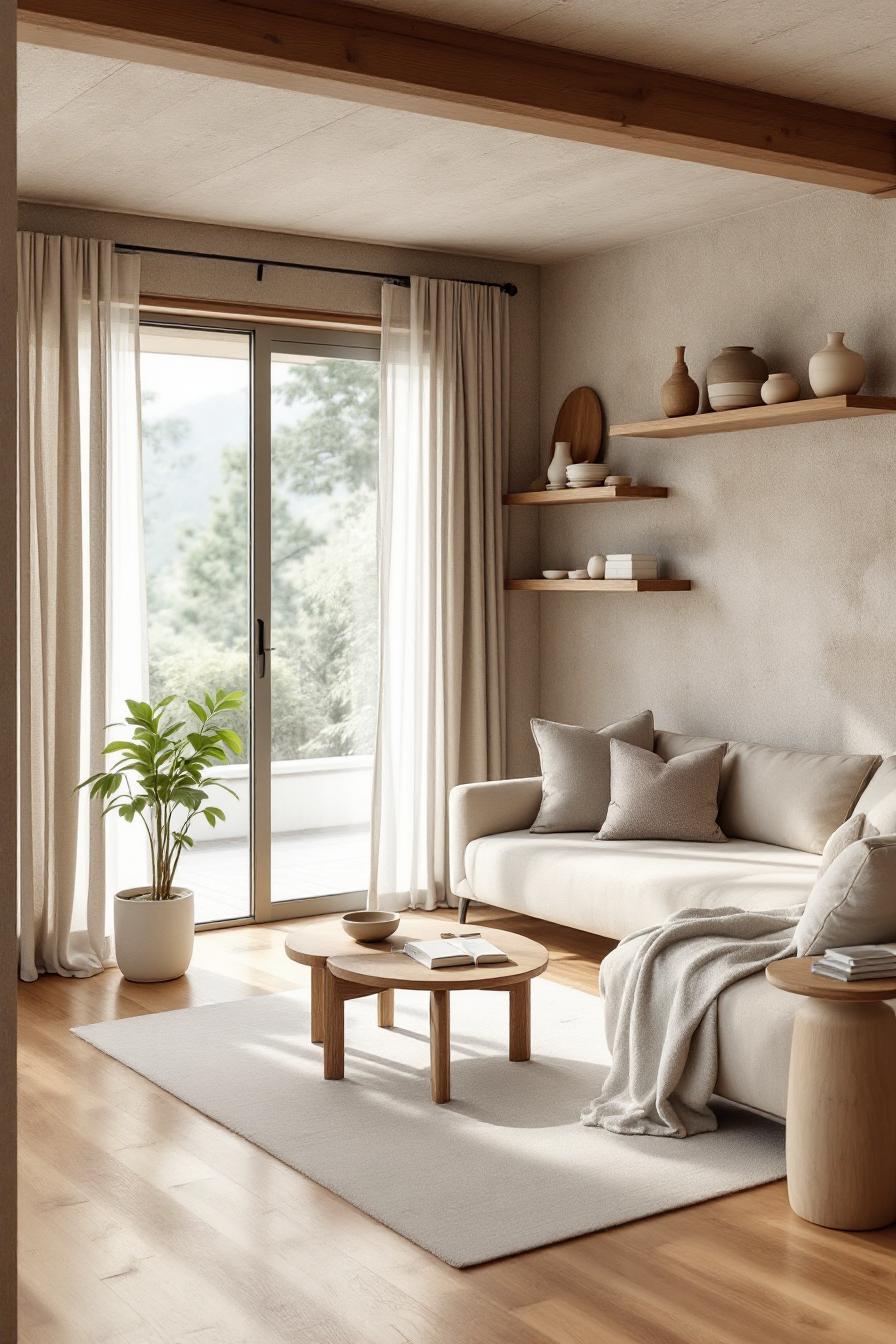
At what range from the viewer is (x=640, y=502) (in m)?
6.22

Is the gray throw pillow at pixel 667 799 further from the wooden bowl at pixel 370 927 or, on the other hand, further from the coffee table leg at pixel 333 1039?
the coffee table leg at pixel 333 1039

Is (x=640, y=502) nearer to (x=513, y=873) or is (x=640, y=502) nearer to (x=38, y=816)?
(x=513, y=873)

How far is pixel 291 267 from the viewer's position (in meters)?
6.01

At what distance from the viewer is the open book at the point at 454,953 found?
3.97 meters

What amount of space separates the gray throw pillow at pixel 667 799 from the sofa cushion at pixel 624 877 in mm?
52

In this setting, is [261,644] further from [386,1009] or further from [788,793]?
[788,793]

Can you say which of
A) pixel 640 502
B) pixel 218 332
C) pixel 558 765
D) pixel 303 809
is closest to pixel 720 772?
pixel 558 765

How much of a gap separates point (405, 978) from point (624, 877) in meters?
1.31

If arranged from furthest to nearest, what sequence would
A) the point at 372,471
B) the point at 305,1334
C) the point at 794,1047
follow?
the point at 372,471, the point at 794,1047, the point at 305,1334

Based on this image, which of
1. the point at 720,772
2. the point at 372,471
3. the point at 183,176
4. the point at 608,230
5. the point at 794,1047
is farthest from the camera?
the point at 372,471

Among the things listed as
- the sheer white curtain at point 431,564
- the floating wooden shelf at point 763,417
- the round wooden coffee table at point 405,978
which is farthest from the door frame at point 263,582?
the round wooden coffee table at point 405,978

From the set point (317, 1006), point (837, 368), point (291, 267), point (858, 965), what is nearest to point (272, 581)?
point (291, 267)

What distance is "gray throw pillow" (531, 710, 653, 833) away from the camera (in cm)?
569

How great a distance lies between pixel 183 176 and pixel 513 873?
2.74m
